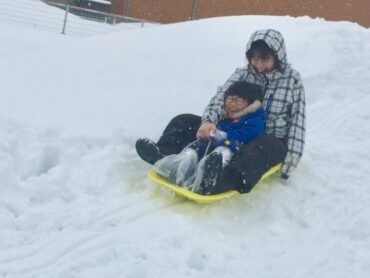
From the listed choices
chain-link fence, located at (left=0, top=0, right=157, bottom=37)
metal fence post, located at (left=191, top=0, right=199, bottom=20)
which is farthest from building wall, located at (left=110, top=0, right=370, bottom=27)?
chain-link fence, located at (left=0, top=0, right=157, bottom=37)

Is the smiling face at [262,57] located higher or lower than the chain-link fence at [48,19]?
higher

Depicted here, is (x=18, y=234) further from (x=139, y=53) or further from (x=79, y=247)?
(x=139, y=53)

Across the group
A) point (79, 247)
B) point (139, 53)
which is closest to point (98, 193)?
point (79, 247)

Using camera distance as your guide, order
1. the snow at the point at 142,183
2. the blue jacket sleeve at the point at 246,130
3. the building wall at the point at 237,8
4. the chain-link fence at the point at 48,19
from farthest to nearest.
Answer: the building wall at the point at 237,8
the chain-link fence at the point at 48,19
the blue jacket sleeve at the point at 246,130
the snow at the point at 142,183

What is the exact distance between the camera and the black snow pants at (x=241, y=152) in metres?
4.16

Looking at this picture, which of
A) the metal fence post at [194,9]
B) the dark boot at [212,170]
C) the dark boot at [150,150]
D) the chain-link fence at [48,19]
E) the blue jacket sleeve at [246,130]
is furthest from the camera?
the metal fence post at [194,9]

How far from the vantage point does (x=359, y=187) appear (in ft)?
16.7

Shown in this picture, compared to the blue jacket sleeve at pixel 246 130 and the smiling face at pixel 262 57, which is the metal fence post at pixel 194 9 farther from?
the blue jacket sleeve at pixel 246 130

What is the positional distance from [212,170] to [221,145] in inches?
17.1

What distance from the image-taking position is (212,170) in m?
4.00

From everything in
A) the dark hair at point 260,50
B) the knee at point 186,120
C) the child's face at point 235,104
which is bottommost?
the knee at point 186,120

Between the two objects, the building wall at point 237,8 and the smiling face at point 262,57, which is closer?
the smiling face at point 262,57

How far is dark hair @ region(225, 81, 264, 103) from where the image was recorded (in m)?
4.71

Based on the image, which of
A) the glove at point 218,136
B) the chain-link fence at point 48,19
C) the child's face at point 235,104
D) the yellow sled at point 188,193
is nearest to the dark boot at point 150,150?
the yellow sled at point 188,193
